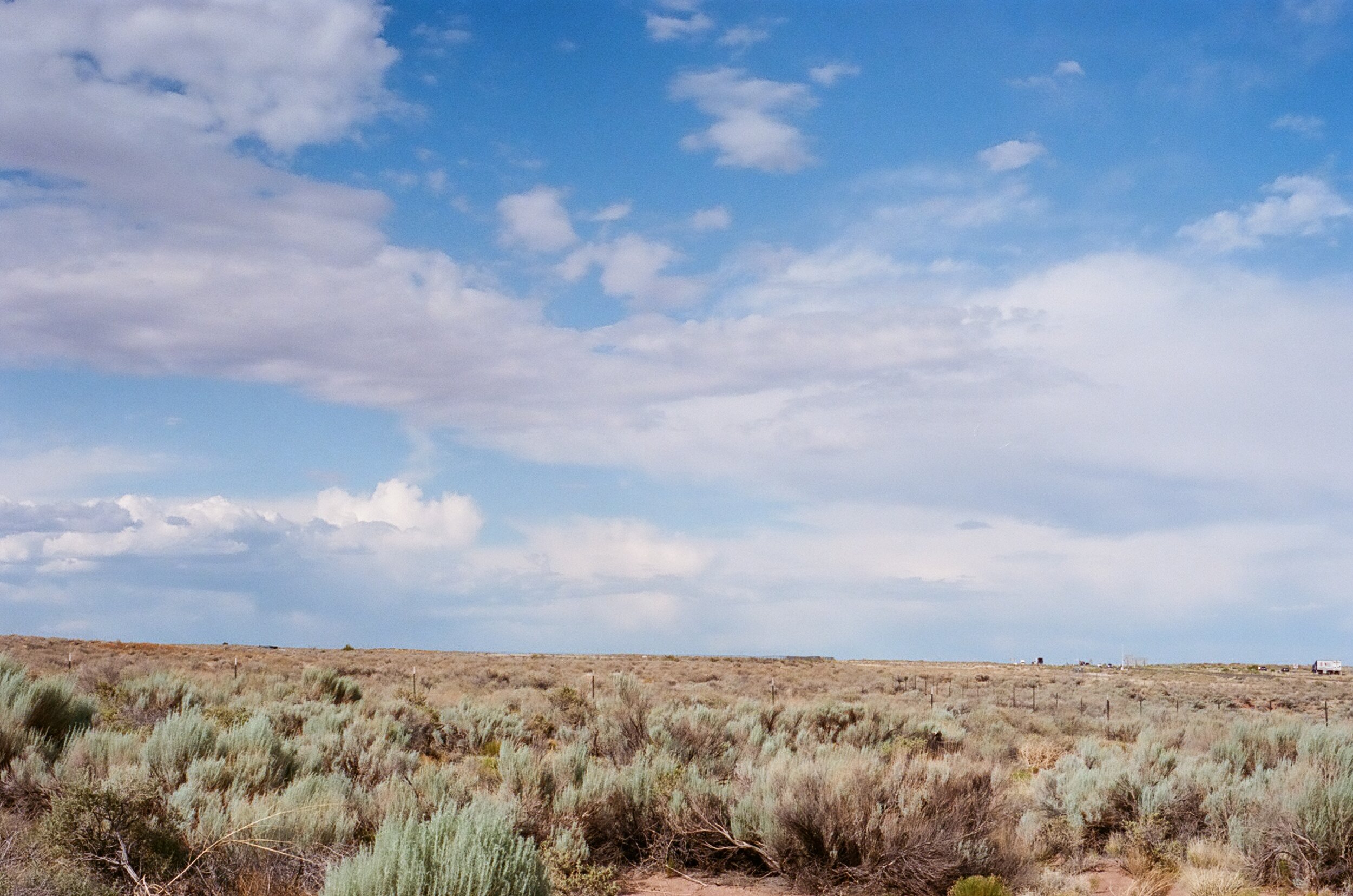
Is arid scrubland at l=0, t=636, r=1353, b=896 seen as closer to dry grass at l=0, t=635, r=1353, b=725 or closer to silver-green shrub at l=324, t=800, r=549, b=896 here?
silver-green shrub at l=324, t=800, r=549, b=896

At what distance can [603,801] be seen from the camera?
948cm

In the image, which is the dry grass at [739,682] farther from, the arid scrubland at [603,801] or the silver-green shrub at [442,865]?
the silver-green shrub at [442,865]

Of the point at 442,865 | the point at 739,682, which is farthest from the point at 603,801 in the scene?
the point at 739,682

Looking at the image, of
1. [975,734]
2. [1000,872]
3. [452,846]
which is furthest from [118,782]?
[975,734]

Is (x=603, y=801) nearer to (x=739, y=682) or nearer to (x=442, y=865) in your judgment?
(x=442, y=865)

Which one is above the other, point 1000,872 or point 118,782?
point 118,782

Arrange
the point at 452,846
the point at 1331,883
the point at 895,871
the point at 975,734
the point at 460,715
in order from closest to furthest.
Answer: the point at 452,846 < the point at 895,871 < the point at 1331,883 < the point at 460,715 < the point at 975,734

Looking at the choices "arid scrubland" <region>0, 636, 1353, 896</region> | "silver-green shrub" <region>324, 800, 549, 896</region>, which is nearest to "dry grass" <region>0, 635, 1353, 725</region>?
"arid scrubland" <region>0, 636, 1353, 896</region>

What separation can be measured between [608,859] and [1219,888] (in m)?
5.81

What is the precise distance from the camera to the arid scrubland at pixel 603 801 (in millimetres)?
6195

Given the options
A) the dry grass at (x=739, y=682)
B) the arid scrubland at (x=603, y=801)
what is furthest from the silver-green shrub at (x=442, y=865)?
the dry grass at (x=739, y=682)

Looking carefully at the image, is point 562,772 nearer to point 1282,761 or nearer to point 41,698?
point 41,698

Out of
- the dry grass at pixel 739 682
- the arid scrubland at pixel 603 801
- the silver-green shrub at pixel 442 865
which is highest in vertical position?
the silver-green shrub at pixel 442 865

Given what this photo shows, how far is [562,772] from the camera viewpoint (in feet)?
34.3
